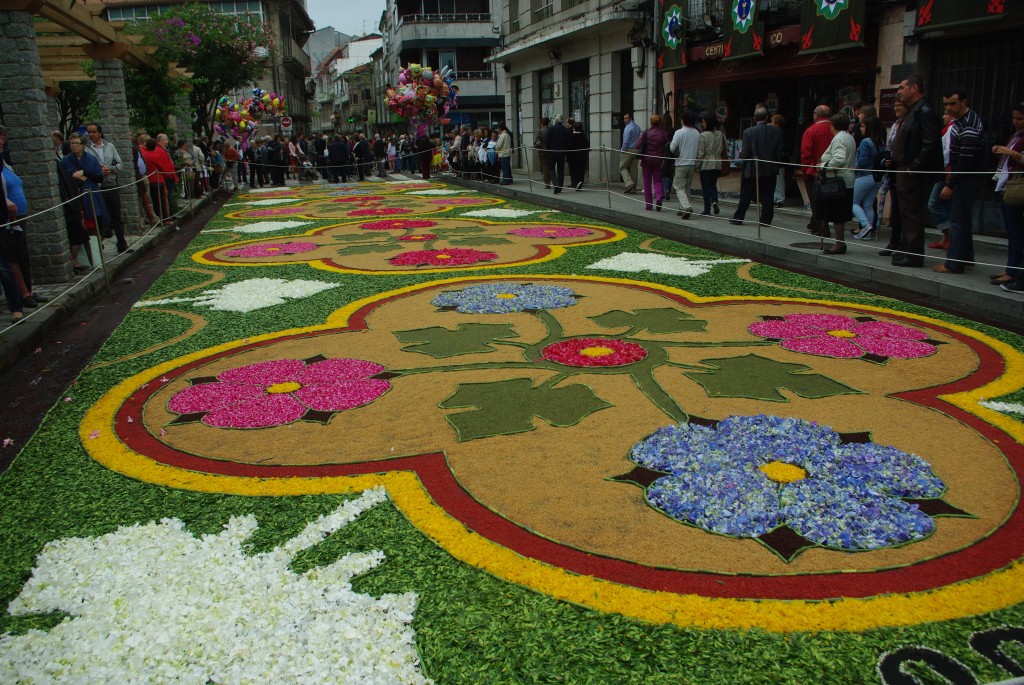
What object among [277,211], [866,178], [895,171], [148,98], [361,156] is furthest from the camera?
[361,156]

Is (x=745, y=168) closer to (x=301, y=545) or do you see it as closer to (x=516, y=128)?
(x=301, y=545)

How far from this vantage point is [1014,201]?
614 cm

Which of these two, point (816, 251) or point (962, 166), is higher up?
point (962, 166)

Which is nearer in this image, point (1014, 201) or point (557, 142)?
point (1014, 201)

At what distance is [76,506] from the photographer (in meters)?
3.31

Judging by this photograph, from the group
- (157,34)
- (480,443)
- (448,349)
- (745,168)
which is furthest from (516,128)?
(480,443)

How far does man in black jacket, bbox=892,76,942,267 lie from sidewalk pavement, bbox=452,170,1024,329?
261 mm

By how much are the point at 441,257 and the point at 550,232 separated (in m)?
2.57

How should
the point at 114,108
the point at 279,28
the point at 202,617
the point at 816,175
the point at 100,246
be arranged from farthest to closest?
the point at 279,28
the point at 114,108
the point at 816,175
the point at 100,246
the point at 202,617

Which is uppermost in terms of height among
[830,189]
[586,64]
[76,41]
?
[586,64]

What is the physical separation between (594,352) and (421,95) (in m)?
21.9

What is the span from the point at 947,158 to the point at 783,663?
6492 mm

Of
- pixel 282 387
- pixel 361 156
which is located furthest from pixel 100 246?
pixel 361 156

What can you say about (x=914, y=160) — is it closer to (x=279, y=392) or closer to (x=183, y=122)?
(x=279, y=392)
